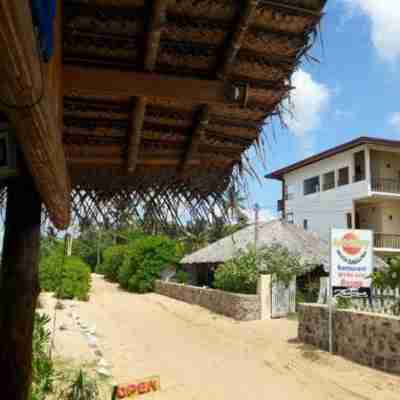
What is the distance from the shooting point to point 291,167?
30.2 meters

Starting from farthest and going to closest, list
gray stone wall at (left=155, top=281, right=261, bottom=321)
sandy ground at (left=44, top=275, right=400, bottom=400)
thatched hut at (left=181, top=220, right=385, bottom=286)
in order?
thatched hut at (left=181, top=220, right=385, bottom=286) < gray stone wall at (left=155, top=281, right=261, bottom=321) < sandy ground at (left=44, top=275, right=400, bottom=400)

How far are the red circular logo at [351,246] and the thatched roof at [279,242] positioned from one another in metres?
7.46

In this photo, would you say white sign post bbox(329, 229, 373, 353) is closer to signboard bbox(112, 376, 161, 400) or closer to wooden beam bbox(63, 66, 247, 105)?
signboard bbox(112, 376, 161, 400)

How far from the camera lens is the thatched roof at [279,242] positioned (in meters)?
19.3

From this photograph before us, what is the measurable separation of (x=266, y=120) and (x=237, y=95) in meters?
0.52

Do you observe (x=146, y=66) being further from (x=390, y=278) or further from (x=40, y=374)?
(x=390, y=278)

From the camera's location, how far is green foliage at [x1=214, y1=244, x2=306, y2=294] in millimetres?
17062

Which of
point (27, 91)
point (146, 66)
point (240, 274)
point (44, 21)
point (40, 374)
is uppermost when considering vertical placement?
point (146, 66)

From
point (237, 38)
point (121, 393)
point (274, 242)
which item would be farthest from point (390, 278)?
point (274, 242)

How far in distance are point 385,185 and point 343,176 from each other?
8.30 ft

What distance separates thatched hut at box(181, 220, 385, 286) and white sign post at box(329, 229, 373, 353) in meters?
7.05

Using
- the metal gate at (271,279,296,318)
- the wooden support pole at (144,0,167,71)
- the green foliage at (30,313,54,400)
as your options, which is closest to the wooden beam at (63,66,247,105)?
the wooden support pole at (144,0,167,71)

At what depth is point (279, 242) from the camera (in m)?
20.8

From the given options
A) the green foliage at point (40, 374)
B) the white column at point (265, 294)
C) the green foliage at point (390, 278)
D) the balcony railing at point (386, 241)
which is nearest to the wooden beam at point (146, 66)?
the green foliage at point (40, 374)
